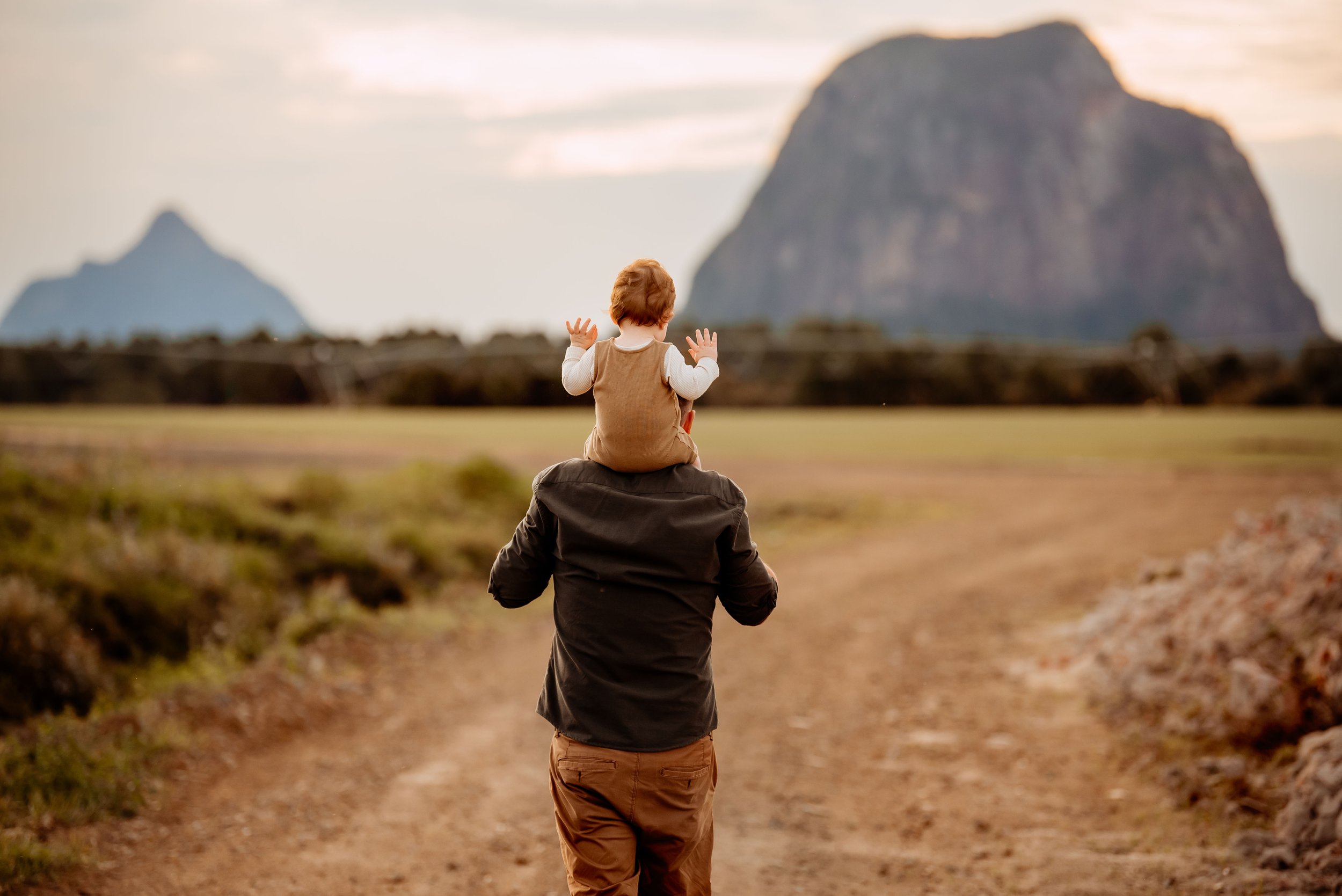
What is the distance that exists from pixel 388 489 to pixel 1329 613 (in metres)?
13.5

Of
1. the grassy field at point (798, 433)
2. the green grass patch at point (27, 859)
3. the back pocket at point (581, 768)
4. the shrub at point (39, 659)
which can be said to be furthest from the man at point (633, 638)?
the grassy field at point (798, 433)

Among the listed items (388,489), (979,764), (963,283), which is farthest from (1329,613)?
(963,283)

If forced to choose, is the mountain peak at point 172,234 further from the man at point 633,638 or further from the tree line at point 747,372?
the man at point 633,638

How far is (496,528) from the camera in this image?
14.9m

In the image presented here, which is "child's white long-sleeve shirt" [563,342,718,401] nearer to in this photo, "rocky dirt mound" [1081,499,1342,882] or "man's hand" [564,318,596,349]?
"man's hand" [564,318,596,349]

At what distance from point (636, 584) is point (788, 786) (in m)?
3.56

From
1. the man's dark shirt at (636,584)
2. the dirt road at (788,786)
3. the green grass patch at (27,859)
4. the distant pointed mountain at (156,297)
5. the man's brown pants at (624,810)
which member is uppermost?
the distant pointed mountain at (156,297)

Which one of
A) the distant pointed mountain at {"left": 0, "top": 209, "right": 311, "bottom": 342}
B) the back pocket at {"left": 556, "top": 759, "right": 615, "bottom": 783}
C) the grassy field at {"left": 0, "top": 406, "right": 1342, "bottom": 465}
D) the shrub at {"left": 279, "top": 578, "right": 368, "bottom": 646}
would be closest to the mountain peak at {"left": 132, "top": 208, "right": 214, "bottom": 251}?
the distant pointed mountain at {"left": 0, "top": 209, "right": 311, "bottom": 342}

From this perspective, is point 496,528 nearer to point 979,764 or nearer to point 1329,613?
point 979,764

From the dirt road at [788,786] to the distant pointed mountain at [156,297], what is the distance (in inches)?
698

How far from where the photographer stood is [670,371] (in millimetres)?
2436

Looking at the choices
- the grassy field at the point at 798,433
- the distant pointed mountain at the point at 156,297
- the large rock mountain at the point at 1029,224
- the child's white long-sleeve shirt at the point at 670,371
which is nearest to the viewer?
the child's white long-sleeve shirt at the point at 670,371

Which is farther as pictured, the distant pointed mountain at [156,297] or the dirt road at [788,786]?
the distant pointed mountain at [156,297]

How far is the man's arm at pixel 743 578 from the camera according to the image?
2.57m
